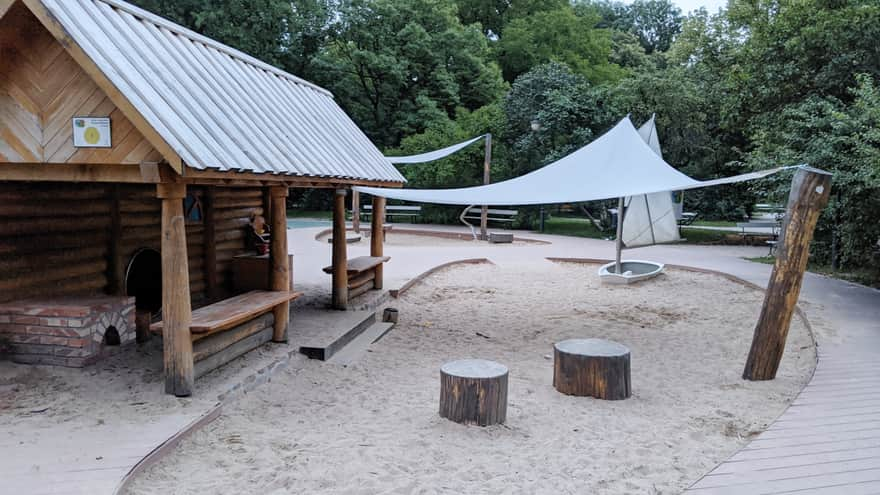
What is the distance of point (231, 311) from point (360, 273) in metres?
3.32

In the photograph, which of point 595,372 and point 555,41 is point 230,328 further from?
point 555,41

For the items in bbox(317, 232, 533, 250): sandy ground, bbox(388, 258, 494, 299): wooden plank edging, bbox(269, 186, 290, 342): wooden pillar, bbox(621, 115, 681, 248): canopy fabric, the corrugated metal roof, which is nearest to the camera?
the corrugated metal roof

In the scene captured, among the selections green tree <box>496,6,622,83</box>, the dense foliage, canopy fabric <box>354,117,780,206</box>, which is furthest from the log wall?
green tree <box>496,6,622,83</box>

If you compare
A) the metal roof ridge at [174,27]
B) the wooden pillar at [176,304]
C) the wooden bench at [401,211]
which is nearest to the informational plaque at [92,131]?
the wooden pillar at [176,304]

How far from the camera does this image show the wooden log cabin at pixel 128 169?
3814 mm

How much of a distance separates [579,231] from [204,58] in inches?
582

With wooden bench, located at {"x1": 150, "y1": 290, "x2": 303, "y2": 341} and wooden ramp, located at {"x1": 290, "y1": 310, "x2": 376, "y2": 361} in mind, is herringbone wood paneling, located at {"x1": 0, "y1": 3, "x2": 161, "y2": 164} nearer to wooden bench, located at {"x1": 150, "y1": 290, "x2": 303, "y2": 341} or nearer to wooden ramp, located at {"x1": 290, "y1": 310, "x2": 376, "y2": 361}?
wooden bench, located at {"x1": 150, "y1": 290, "x2": 303, "y2": 341}

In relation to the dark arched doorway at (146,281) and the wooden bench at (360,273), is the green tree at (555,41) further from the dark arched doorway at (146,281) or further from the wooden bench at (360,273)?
the dark arched doorway at (146,281)

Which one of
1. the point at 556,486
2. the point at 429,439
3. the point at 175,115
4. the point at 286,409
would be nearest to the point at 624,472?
the point at 556,486

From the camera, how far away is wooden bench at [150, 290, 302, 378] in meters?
4.30

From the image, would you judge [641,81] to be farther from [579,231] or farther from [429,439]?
[429,439]

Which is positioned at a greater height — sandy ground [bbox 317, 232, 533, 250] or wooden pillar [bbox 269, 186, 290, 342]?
wooden pillar [bbox 269, 186, 290, 342]

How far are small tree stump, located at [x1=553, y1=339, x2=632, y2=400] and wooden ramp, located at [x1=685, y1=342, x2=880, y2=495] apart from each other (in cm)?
111

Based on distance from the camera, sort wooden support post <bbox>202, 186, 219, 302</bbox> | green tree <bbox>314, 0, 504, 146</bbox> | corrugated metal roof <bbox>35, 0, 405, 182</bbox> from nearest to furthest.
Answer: corrugated metal roof <bbox>35, 0, 405, 182</bbox> < wooden support post <bbox>202, 186, 219, 302</bbox> < green tree <bbox>314, 0, 504, 146</bbox>
